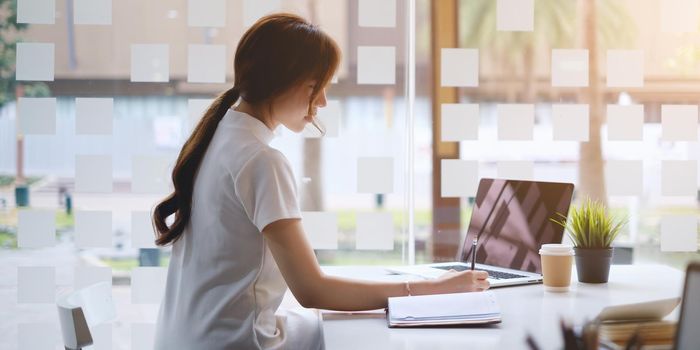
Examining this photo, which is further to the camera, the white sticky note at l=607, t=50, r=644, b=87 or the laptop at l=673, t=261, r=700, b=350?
the white sticky note at l=607, t=50, r=644, b=87

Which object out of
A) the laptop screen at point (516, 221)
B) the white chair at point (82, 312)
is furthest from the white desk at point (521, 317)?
the white chair at point (82, 312)

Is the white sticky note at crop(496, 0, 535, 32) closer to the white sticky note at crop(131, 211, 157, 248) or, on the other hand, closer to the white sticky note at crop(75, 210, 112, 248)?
the white sticky note at crop(131, 211, 157, 248)

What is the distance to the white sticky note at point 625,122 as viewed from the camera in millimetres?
3379

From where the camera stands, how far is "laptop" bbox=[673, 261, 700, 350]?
113 cm

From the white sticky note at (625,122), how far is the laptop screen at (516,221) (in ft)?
3.37

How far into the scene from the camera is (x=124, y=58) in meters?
3.40

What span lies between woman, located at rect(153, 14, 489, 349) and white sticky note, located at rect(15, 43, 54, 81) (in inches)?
70.1

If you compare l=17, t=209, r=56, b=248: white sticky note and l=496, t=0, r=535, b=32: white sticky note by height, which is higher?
l=496, t=0, r=535, b=32: white sticky note

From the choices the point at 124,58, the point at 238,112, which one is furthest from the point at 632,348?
the point at 124,58

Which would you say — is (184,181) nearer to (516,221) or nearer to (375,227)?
(516,221)

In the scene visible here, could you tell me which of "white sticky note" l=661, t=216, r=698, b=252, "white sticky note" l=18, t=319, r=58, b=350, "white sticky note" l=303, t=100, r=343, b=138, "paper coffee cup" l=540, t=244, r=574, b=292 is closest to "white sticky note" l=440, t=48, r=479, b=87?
"white sticky note" l=303, t=100, r=343, b=138

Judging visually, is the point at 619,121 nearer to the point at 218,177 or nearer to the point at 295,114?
the point at 295,114

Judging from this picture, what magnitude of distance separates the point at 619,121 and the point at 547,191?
115 cm

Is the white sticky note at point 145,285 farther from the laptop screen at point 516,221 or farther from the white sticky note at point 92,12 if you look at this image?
the laptop screen at point 516,221
